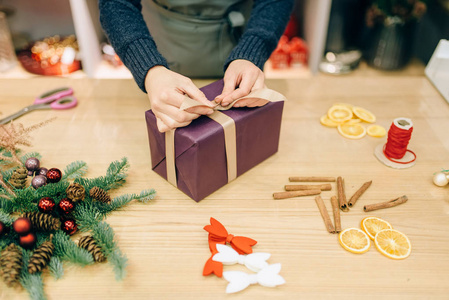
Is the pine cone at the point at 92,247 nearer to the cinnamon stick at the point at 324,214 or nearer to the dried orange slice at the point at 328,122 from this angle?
the cinnamon stick at the point at 324,214

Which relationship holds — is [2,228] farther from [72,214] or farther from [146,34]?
[146,34]

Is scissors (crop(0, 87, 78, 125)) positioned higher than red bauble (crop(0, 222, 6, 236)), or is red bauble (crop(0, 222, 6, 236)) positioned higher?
red bauble (crop(0, 222, 6, 236))

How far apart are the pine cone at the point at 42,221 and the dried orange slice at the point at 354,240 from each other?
0.63m

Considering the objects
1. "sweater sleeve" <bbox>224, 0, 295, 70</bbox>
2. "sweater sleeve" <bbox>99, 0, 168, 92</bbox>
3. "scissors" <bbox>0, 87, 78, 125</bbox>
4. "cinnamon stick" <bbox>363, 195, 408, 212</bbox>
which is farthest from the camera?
"scissors" <bbox>0, 87, 78, 125</bbox>

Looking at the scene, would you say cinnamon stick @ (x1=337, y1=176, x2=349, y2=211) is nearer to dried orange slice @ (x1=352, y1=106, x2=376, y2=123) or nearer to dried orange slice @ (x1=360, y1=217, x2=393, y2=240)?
dried orange slice @ (x1=360, y1=217, x2=393, y2=240)

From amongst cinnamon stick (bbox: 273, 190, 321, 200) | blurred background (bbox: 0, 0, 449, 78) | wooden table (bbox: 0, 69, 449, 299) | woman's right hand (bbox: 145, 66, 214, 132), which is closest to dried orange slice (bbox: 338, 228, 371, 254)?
wooden table (bbox: 0, 69, 449, 299)

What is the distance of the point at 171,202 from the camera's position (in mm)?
941

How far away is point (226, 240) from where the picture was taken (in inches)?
32.7

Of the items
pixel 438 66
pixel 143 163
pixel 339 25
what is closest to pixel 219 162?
pixel 143 163

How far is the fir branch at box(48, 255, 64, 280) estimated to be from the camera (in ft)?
2.48

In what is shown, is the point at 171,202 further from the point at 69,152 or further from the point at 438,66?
the point at 438,66

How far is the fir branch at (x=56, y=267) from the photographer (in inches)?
29.7

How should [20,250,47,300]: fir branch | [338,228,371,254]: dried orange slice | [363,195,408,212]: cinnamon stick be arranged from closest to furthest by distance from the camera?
[20,250,47,300]: fir branch, [338,228,371,254]: dried orange slice, [363,195,408,212]: cinnamon stick

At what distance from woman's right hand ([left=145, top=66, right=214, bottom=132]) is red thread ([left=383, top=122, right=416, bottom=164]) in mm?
510
